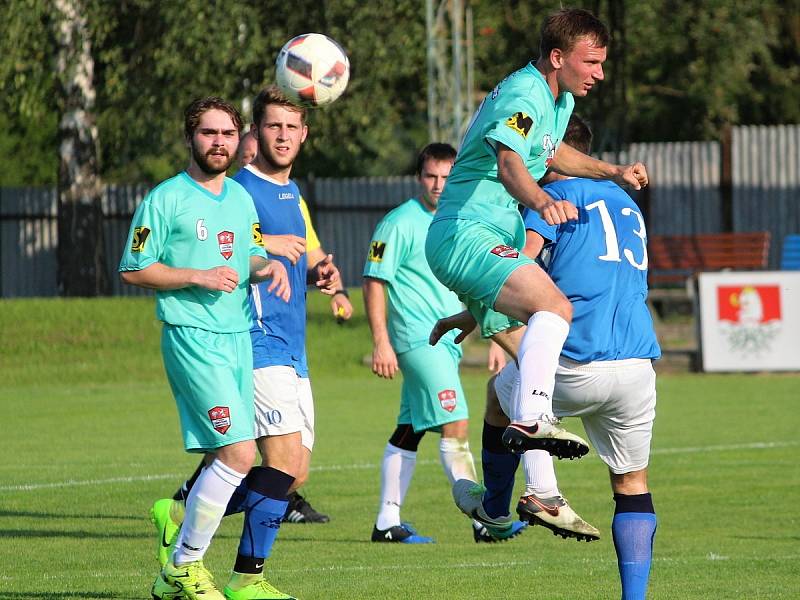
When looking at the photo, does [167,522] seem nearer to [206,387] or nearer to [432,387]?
[206,387]

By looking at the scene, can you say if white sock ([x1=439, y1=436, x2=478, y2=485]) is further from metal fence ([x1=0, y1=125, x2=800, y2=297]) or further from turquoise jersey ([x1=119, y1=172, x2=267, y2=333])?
metal fence ([x1=0, y1=125, x2=800, y2=297])

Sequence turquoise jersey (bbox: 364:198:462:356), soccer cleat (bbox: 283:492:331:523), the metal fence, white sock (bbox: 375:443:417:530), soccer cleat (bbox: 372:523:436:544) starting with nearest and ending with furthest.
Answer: soccer cleat (bbox: 372:523:436:544)
white sock (bbox: 375:443:417:530)
turquoise jersey (bbox: 364:198:462:356)
soccer cleat (bbox: 283:492:331:523)
the metal fence

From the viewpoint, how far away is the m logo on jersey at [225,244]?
22.3ft

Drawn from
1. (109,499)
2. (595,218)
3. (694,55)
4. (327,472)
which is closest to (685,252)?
(694,55)

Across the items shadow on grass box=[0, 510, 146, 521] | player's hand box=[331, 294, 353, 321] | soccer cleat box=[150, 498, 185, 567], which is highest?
player's hand box=[331, 294, 353, 321]

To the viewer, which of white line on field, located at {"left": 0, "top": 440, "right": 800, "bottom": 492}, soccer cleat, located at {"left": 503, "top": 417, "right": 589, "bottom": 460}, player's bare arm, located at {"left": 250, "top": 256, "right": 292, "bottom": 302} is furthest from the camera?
white line on field, located at {"left": 0, "top": 440, "right": 800, "bottom": 492}

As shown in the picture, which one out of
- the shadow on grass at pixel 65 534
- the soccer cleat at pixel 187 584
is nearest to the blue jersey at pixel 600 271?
the soccer cleat at pixel 187 584

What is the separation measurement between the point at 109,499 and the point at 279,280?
182 inches

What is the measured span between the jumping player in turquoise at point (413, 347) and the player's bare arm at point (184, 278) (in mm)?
2723

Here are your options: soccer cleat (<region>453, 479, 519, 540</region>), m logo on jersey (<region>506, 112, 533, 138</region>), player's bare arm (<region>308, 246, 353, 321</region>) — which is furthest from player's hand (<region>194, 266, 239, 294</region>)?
soccer cleat (<region>453, 479, 519, 540</region>)

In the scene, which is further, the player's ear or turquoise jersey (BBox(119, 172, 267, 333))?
turquoise jersey (BBox(119, 172, 267, 333))

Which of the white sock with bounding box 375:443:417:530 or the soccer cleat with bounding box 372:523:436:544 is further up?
the white sock with bounding box 375:443:417:530

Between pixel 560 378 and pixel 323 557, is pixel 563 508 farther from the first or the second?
pixel 323 557

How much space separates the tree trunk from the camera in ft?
86.0
